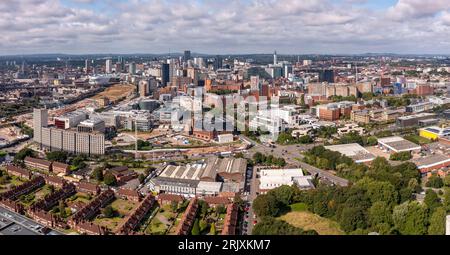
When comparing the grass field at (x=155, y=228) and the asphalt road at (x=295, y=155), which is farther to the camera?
the asphalt road at (x=295, y=155)

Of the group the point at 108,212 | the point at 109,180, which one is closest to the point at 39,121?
the point at 109,180

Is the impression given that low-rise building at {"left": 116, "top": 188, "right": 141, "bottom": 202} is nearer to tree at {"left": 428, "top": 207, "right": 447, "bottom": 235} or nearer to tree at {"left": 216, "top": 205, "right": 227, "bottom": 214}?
tree at {"left": 216, "top": 205, "right": 227, "bottom": 214}

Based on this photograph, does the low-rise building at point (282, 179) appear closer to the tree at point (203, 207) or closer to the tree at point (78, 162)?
the tree at point (203, 207)

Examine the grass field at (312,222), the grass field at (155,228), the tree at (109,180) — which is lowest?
the grass field at (155,228)

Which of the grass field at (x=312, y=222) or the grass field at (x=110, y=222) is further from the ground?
the grass field at (x=312, y=222)

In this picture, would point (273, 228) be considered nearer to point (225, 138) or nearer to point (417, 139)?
point (225, 138)

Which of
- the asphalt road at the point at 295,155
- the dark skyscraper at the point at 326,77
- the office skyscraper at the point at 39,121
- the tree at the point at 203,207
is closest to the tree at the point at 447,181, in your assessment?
the asphalt road at the point at 295,155
